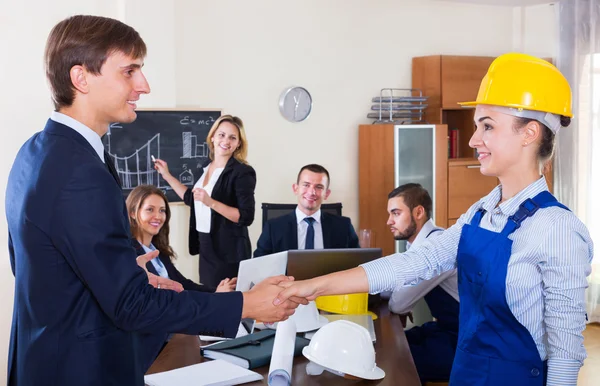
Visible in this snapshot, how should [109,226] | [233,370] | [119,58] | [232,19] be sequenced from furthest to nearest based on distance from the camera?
[232,19] < [233,370] < [119,58] < [109,226]

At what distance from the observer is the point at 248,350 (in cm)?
248

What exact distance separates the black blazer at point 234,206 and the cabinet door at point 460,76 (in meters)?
2.33

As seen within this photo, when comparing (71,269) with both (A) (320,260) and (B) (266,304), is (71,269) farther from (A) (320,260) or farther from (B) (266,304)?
(A) (320,260)

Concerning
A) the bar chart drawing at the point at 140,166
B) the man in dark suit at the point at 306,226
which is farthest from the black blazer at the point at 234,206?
the bar chart drawing at the point at 140,166

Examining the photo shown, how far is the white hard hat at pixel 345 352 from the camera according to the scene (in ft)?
7.43

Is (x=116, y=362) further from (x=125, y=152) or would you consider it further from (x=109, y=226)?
(x=125, y=152)

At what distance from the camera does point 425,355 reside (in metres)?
3.32

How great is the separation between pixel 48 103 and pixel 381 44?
→ 2.93m

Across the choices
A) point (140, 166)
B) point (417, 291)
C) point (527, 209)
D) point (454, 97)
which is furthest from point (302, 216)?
point (454, 97)

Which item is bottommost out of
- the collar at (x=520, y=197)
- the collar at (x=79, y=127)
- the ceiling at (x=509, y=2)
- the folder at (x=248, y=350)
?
the folder at (x=248, y=350)

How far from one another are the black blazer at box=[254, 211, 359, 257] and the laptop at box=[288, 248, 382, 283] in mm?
943

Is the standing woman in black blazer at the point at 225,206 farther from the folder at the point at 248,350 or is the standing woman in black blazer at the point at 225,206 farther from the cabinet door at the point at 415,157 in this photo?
the folder at the point at 248,350

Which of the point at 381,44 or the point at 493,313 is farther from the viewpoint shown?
the point at 381,44

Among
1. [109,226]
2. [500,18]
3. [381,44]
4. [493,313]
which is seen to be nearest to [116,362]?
[109,226]
